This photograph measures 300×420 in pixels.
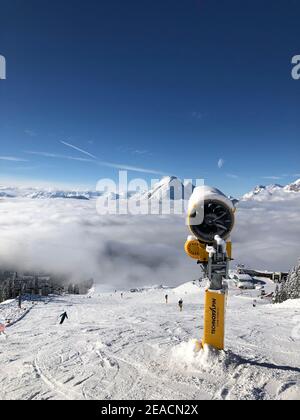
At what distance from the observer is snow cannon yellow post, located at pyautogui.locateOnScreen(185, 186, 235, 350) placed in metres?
10.0

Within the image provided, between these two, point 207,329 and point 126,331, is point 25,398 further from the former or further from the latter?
point 126,331

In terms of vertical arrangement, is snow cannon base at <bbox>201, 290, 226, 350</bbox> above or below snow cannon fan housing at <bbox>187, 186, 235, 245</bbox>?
below

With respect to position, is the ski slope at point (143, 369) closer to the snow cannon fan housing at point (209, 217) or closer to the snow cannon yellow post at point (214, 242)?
the snow cannon yellow post at point (214, 242)

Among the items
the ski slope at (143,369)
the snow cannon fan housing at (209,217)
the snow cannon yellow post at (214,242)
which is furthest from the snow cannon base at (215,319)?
the snow cannon fan housing at (209,217)

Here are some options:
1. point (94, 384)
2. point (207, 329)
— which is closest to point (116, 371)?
point (94, 384)

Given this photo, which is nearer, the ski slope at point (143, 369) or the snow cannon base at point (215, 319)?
the ski slope at point (143, 369)

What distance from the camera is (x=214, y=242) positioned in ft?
33.4

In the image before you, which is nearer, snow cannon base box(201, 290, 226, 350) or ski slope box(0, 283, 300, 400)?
ski slope box(0, 283, 300, 400)

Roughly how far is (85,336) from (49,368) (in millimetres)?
4708

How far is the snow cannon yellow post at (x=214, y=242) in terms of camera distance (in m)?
10.0

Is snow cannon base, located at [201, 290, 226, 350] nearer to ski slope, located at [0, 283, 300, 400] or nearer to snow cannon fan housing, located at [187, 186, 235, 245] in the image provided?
ski slope, located at [0, 283, 300, 400]

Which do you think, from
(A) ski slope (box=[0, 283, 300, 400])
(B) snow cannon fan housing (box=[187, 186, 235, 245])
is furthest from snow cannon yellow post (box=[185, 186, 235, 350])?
(A) ski slope (box=[0, 283, 300, 400])
